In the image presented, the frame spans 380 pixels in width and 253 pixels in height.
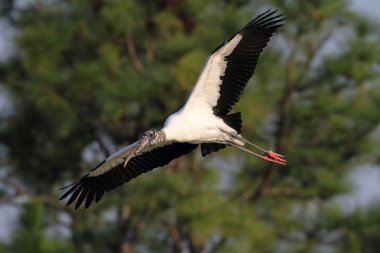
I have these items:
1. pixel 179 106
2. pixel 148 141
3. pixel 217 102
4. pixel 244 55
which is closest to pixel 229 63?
pixel 244 55

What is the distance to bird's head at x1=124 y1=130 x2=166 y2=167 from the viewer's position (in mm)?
9016

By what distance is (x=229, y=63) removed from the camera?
9211 millimetres

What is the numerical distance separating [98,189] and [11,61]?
860cm

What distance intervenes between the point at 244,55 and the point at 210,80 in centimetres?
30

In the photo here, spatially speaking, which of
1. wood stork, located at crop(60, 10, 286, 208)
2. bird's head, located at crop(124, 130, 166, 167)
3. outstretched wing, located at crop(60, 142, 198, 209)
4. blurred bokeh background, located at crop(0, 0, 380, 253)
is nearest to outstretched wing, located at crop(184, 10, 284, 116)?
wood stork, located at crop(60, 10, 286, 208)

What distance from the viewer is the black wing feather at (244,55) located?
9164 mm

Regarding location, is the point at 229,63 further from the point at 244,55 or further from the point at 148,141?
the point at 148,141

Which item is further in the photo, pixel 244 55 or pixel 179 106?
pixel 179 106

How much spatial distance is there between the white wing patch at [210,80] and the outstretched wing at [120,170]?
49 cm

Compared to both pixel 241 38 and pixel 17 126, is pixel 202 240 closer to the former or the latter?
pixel 17 126

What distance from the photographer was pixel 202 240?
593 inches

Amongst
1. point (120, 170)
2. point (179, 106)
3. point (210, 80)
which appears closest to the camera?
point (210, 80)

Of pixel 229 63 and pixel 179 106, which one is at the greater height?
pixel 179 106

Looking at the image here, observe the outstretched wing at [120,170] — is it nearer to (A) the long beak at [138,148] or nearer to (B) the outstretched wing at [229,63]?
(A) the long beak at [138,148]
